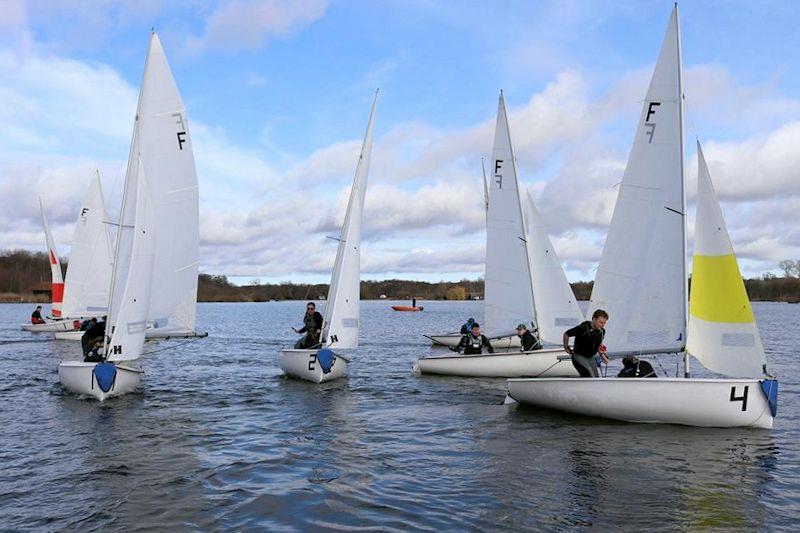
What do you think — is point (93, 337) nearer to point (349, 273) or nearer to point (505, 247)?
point (349, 273)

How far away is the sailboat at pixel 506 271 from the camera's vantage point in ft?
66.1

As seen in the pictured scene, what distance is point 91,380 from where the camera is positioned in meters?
15.1

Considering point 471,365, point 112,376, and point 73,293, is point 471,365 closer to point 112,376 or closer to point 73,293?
point 112,376

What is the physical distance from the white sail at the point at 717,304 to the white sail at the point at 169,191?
37.2 ft

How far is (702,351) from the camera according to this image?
1261 centimetres

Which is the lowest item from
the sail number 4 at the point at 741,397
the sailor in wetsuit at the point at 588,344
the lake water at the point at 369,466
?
the lake water at the point at 369,466

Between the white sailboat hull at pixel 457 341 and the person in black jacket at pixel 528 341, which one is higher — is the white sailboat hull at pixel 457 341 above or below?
below

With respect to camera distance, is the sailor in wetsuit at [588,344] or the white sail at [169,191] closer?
the sailor in wetsuit at [588,344]

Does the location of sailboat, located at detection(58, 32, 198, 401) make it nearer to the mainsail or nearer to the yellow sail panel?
the mainsail

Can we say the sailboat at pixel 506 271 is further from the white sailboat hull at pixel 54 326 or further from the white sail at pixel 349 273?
the white sailboat hull at pixel 54 326

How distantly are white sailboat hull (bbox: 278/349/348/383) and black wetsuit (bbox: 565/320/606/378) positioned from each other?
7.77 m

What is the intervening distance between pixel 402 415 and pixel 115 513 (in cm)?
738

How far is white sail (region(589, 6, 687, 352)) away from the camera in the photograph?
13141 millimetres

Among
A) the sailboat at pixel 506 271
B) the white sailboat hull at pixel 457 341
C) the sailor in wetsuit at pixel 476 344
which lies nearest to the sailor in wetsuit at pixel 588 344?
the sailboat at pixel 506 271
